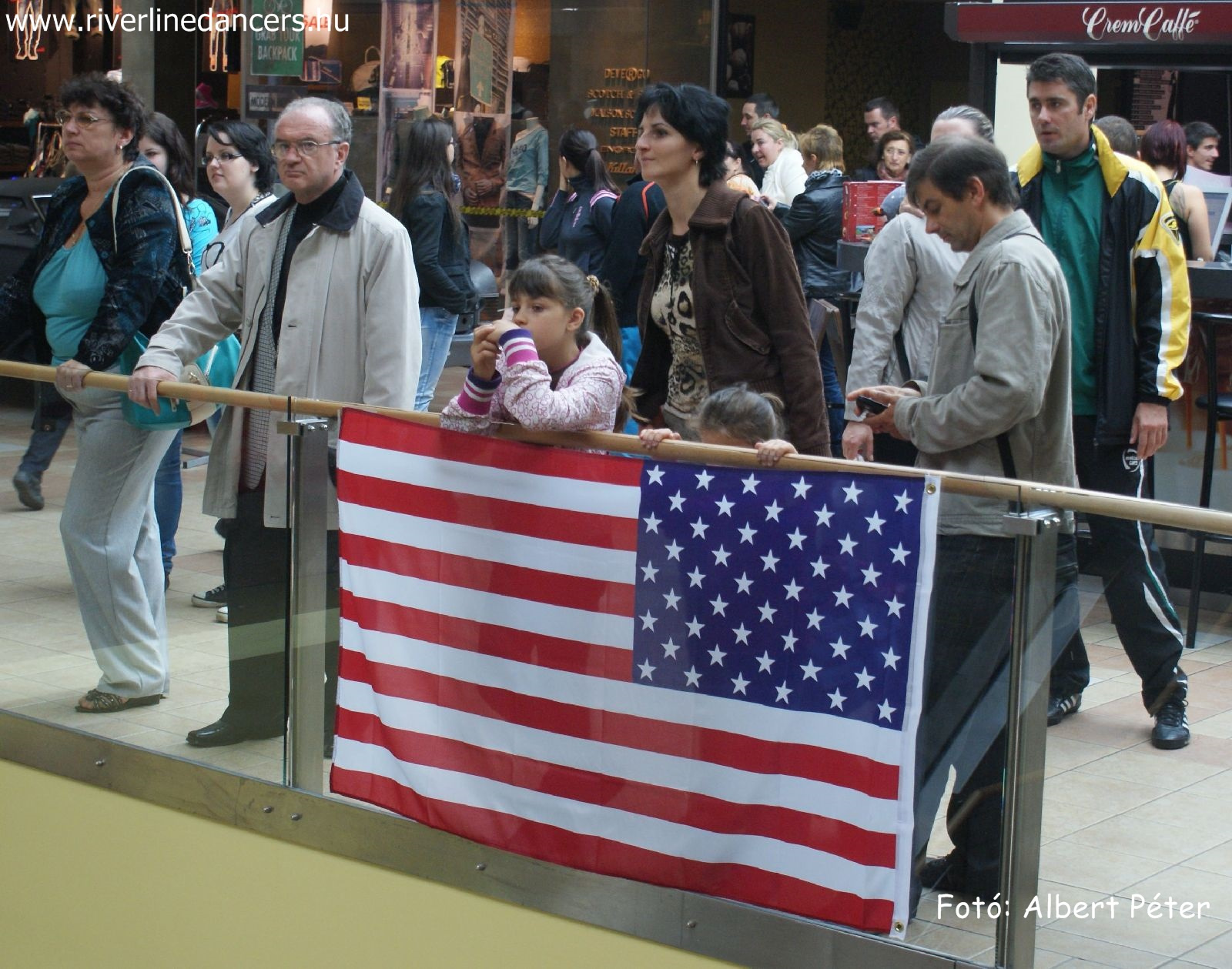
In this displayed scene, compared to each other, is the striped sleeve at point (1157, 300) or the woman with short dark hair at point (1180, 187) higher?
the woman with short dark hair at point (1180, 187)

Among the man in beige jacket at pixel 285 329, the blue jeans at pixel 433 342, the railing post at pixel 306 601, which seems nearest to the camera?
the railing post at pixel 306 601

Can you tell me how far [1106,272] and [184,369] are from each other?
2.75m

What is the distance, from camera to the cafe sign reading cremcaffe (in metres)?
7.69

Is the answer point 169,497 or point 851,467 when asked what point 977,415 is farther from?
point 169,497

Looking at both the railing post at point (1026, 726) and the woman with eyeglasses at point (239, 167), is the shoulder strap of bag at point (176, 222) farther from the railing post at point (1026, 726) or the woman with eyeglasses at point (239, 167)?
the railing post at point (1026, 726)

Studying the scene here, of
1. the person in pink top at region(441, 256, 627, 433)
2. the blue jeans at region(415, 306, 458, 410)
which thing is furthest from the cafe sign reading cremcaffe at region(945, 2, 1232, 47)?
the person in pink top at region(441, 256, 627, 433)

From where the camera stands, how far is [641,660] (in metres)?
3.32

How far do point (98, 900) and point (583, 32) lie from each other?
374 inches

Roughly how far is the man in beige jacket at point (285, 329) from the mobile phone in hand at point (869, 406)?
1.25 m

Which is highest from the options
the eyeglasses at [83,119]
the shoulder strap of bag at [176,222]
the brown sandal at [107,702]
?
the eyeglasses at [83,119]

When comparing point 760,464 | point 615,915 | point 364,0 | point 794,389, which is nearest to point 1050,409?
point 794,389

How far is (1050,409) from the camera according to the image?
12.5 ft

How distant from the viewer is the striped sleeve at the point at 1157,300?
15.5ft

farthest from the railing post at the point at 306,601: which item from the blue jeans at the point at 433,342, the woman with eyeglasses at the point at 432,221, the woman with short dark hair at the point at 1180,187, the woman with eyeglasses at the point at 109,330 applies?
the woman with short dark hair at the point at 1180,187
